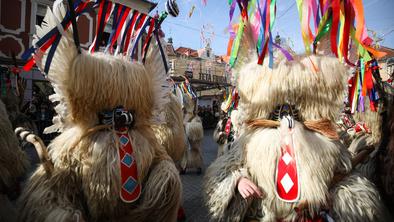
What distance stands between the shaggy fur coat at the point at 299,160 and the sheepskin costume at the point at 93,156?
362mm

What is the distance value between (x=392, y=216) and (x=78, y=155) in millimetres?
2041

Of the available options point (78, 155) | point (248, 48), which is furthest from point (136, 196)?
point (248, 48)

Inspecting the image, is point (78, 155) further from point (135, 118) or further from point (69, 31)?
point (69, 31)

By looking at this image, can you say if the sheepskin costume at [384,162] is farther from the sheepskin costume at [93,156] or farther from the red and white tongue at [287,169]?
the sheepskin costume at [93,156]

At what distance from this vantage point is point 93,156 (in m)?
1.59

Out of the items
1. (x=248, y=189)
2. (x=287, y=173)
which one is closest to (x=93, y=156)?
(x=248, y=189)

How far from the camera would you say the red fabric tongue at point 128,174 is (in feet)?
5.25

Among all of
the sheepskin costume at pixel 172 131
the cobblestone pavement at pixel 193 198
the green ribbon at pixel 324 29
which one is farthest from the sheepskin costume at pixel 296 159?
the cobblestone pavement at pixel 193 198

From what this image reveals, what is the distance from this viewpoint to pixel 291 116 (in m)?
1.68

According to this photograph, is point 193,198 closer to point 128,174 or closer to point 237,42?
point 128,174

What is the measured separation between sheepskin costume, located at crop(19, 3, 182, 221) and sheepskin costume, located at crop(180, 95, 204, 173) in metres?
3.76

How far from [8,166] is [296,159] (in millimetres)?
1799

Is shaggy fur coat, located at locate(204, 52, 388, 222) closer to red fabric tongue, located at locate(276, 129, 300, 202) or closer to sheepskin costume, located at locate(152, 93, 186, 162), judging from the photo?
red fabric tongue, located at locate(276, 129, 300, 202)

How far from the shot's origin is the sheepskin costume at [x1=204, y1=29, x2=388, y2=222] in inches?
60.9
